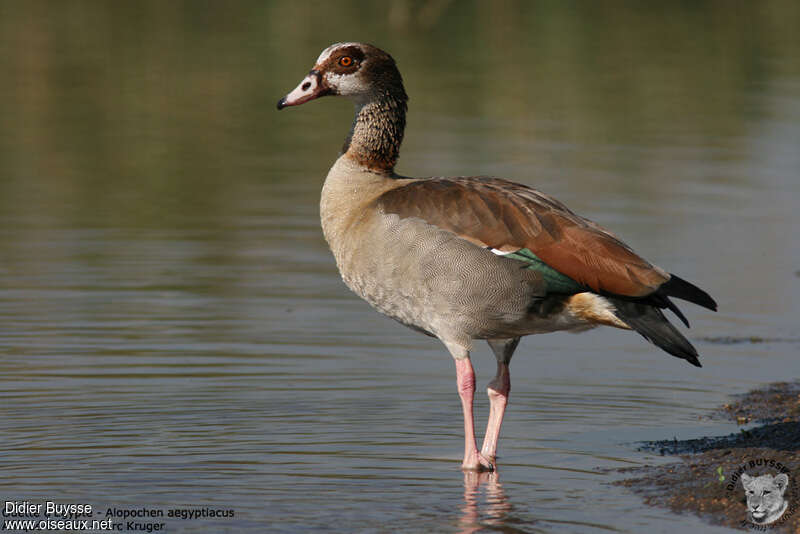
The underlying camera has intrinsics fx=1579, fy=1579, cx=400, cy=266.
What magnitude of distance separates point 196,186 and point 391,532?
11.6m

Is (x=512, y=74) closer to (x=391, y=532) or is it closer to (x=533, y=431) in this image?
(x=533, y=431)

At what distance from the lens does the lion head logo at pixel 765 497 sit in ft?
23.1

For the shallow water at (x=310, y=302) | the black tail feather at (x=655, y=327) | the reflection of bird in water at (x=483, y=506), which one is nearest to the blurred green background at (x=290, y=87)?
the shallow water at (x=310, y=302)

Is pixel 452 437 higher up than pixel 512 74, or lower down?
lower down

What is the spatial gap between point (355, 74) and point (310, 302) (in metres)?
3.32

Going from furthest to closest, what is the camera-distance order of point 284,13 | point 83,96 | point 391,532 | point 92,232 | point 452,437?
point 284,13 < point 83,96 < point 92,232 < point 452,437 < point 391,532

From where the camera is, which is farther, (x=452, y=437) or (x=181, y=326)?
(x=181, y=326)

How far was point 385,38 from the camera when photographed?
1383 inches

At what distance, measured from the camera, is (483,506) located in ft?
24.7

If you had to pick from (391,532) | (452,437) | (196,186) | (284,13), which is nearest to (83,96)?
(196,186)

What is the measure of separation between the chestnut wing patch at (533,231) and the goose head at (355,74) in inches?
36.3

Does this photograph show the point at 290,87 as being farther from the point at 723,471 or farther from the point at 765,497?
the point at 765,497

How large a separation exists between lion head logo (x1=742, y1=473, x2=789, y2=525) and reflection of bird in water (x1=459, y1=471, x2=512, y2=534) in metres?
1.12

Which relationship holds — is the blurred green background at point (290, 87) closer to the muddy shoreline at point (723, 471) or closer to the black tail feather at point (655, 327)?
the muddy shoreline at point (723, 471)
